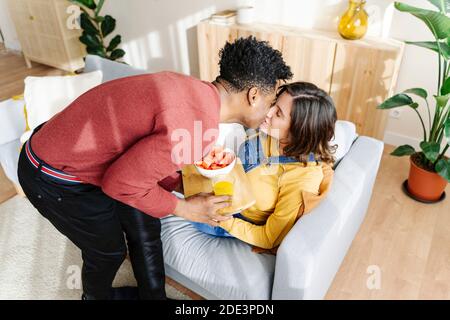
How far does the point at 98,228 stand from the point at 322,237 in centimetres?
72

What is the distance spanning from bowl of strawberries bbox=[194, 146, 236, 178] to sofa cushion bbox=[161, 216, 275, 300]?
0.27 metres

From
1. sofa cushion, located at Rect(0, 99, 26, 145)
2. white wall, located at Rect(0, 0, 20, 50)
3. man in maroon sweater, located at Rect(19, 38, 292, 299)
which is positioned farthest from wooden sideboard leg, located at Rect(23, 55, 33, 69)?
man in maroon sweater, located at Rect(19, 38, 292, 299)

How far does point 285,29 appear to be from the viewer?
2670 millimetres

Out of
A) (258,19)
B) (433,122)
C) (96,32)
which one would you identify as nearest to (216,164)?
(433,122)

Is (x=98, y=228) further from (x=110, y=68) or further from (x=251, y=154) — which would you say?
(x=110, y=68)

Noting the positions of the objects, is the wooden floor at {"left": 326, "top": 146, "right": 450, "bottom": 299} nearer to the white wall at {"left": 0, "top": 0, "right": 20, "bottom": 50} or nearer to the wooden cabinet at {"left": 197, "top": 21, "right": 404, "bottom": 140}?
the wooden cabinet at {"left": 197, "top": 21, "right": 404, "bottom": 140}

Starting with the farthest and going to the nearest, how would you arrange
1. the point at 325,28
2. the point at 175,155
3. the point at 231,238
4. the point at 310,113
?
1. the point at 325,28
2. the point at 231,238
3. the point at 310,113
4. the point at 175,155

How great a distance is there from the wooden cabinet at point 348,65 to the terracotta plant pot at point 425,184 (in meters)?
0.39

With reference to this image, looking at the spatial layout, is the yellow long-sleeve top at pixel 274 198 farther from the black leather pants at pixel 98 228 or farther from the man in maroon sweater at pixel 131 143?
the black leather pants at pixel 98 228

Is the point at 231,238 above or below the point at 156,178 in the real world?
below

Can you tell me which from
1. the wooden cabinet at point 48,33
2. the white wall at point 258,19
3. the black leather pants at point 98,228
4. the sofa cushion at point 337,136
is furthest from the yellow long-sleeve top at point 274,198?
the wooden cabinet at point 48,33
